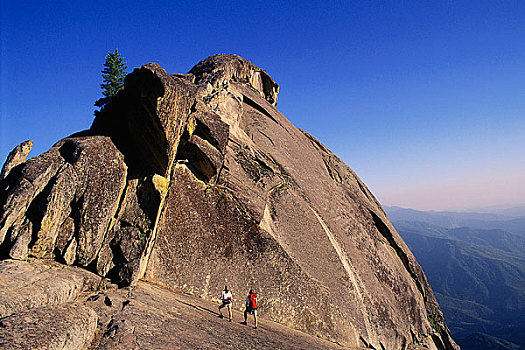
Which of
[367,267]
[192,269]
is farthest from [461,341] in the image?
[192,269]

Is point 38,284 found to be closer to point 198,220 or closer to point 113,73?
point 198,220

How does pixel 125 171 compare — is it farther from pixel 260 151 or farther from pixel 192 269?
pixel 260 151

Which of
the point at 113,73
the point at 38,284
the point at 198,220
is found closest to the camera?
the point at 38,284

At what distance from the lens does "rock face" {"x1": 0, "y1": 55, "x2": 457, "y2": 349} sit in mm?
14742

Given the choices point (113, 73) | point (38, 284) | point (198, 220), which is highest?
point (113, 73)

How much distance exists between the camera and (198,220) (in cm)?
1839

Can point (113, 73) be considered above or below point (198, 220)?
above

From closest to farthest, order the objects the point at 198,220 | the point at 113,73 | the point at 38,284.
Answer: the point at 38,284 → the point at 198,220 → the point at 113,73

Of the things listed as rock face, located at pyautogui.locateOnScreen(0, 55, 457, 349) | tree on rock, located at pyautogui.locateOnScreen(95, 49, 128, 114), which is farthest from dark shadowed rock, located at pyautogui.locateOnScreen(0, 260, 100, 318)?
tree on rock, located at pyautogui.locateOnScreen(95, 49, 128, 114)

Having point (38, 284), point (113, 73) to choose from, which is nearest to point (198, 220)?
point (38, 284)

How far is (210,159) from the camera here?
1947 cm

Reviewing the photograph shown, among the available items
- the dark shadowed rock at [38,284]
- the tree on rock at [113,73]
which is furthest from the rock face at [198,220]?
the tree on rock at [113,73]

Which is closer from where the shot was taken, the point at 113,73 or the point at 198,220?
the point at 198,220

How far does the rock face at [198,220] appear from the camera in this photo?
48.4ft
